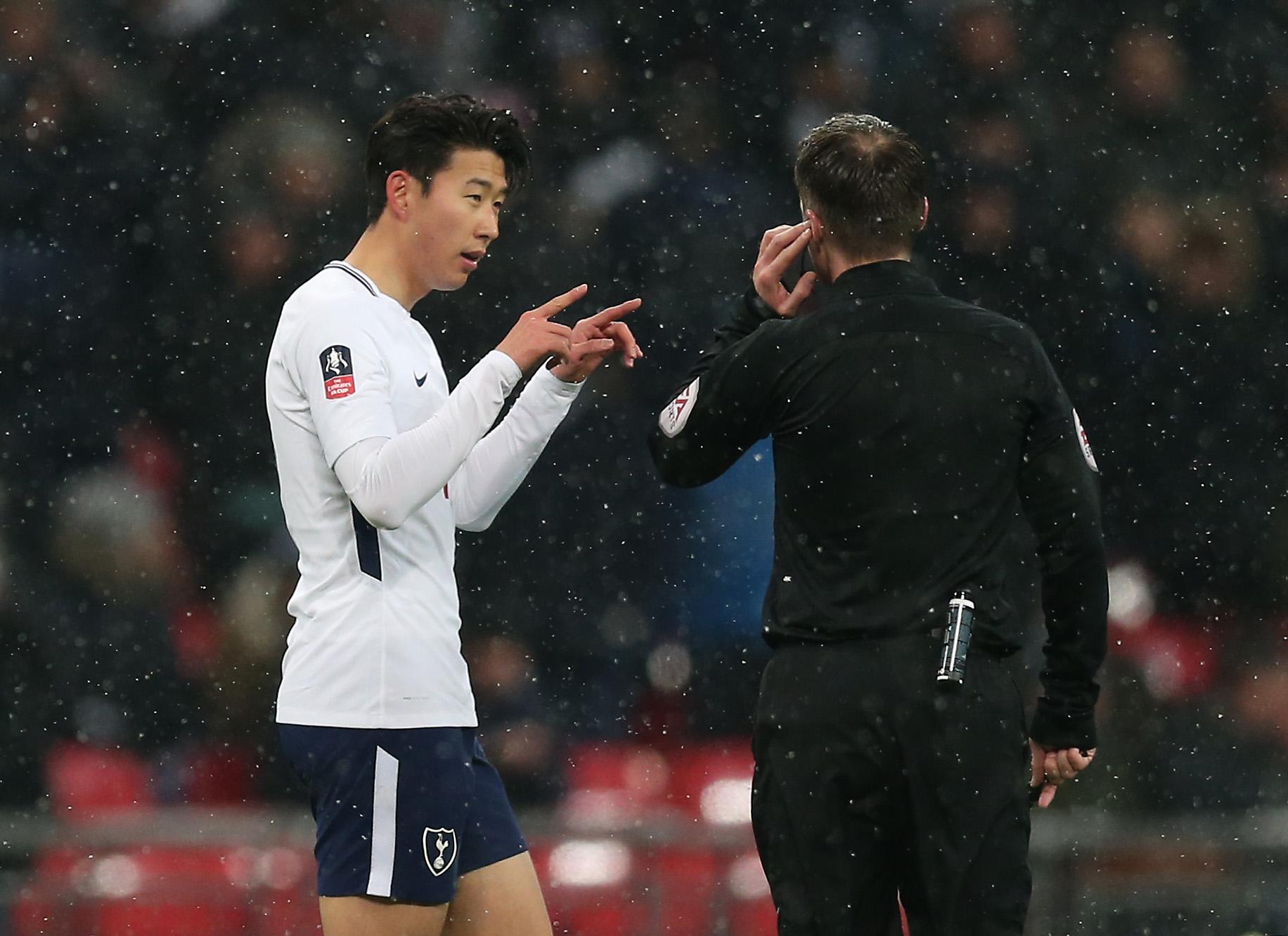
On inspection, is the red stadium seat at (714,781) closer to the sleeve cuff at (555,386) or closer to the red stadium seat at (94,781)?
the red stadium seat at (94,781)

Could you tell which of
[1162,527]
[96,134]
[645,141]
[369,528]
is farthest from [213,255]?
[369,528]

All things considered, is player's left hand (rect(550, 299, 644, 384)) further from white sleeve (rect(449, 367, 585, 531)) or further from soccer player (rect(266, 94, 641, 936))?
white sleeve (rect(449, 367, 585, 531))

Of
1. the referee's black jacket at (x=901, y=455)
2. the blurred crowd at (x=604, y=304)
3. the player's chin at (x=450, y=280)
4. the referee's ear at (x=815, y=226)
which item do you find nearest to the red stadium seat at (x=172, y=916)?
the blurred crowd at (x=604, y=304)

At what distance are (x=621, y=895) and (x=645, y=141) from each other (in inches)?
115

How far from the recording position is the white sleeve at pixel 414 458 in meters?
2.41

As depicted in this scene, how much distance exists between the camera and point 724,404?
2502 mm

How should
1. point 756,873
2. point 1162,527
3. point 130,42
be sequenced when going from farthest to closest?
point 130,42 < point 1162,527 < point 756,873

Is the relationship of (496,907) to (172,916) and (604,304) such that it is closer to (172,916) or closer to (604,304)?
(172,916)

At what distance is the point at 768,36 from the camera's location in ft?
21.1

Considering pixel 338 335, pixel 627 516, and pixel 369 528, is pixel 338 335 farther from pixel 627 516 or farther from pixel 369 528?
pixel 627 516

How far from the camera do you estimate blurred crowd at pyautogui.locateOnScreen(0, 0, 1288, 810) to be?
5.61 metres

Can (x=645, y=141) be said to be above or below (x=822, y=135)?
above

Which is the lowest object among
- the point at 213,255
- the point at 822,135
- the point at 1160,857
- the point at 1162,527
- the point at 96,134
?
the point at 1160,857

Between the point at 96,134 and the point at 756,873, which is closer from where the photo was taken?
the point at 756,873
